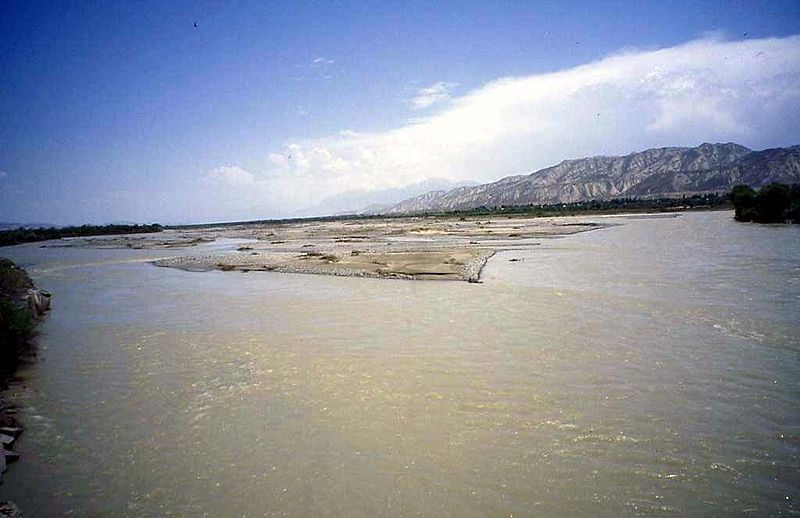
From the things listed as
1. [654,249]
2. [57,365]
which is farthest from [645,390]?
[654,249]

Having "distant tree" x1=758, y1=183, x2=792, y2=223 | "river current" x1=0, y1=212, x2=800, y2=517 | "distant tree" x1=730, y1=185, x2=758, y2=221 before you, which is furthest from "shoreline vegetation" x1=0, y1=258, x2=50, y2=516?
"distant tree" x1=730, y1=185, x2=758, y2=221

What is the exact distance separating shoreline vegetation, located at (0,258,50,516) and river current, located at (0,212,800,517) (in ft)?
0.74

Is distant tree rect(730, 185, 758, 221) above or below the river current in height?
above

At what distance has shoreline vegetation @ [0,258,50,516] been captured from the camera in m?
6.12

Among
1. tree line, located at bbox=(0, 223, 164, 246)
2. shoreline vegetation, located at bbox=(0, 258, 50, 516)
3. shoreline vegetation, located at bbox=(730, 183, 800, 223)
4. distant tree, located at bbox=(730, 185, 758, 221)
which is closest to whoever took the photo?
shoreline vegetation, located at bbox=(0, 258, 50, 516)

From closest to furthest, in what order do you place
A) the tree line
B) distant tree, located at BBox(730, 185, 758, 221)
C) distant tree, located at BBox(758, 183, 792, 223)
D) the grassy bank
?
the grassy bank, distant tree, located at BBox(758, 183, 792, 223), distant tree, located at BBox(730, 185, 758, 221), the tree line

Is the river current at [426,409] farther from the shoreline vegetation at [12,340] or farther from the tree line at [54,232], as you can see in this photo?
the tree line at [54,232]

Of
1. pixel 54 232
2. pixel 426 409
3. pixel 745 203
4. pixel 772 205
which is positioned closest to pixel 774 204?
pixel 772 205

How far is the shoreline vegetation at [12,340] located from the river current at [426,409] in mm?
227

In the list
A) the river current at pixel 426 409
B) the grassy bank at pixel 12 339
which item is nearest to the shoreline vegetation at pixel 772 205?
the river current at pixel 426 409

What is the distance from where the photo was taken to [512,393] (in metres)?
7.55

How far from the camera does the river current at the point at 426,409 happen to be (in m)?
5.04

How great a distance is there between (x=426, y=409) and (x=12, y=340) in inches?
401

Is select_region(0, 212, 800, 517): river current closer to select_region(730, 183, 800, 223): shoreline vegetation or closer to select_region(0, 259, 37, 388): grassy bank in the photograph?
select_region(0, 259, 37, 388): grassy bank
